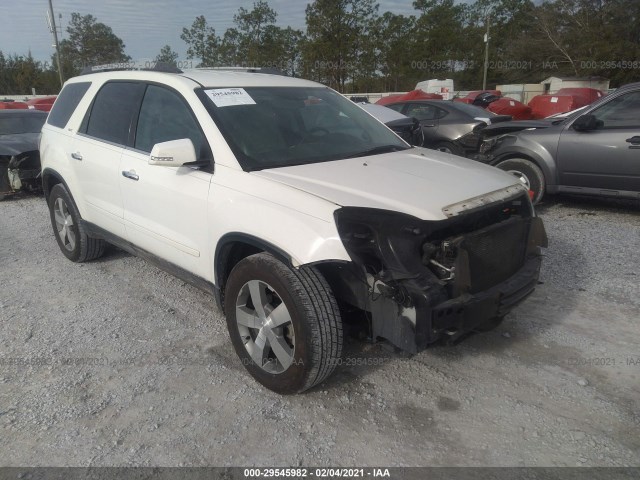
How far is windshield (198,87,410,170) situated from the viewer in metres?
3.21

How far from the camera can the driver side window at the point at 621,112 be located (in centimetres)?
620

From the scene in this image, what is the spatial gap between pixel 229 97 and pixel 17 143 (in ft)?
22.6

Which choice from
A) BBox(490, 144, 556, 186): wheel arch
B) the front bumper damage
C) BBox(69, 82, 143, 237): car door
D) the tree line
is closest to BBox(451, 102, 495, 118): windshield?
BBox(490, 144, 556, 186): wheel arch

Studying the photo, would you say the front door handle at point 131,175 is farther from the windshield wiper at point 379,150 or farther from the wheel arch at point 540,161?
the wheel arch at point 540,161

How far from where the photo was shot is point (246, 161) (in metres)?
3.06

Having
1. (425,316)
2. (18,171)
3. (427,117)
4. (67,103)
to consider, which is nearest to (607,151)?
(427,117)

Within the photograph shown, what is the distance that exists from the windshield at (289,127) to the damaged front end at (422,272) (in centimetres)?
89

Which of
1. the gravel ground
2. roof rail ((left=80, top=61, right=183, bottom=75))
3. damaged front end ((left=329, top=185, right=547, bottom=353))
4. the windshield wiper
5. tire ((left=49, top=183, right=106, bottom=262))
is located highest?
roof rail ((left=80, top=61, right=183, bottom=75))

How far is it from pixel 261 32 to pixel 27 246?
111 feet

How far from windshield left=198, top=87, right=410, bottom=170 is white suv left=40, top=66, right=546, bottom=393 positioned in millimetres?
13

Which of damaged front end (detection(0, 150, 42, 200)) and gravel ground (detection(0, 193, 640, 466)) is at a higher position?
damaged front end (detection(0, 150, 42, 200))

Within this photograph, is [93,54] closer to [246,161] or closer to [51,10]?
[51,10]

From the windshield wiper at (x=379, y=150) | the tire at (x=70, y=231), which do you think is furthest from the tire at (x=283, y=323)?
the tire at (x=70, y=231)

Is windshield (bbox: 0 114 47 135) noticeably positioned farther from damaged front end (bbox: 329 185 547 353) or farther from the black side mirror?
the black side mirror
